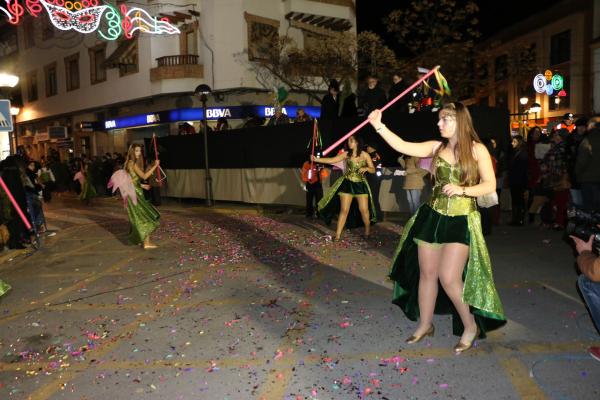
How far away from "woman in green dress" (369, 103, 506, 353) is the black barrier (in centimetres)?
652

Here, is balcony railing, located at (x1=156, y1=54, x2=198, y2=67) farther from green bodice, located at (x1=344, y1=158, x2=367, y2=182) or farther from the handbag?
the handbag

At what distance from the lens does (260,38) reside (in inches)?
1006

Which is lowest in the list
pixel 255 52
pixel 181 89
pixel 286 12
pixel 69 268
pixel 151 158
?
pixel 69 268

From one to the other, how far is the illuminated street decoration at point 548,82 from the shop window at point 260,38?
13885mm

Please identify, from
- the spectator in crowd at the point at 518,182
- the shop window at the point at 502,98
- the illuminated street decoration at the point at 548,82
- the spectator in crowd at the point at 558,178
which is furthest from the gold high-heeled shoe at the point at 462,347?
the shop window at the point at 502,98

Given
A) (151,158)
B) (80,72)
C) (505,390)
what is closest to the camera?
(505,390)

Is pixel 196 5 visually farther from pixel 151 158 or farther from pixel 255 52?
pixel 151 158

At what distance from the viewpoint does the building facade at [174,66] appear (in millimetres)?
24906

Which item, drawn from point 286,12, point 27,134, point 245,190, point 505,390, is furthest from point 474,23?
point 27,134

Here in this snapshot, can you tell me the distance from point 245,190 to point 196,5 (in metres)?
13.9

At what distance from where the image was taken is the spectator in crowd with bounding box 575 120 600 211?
7785 millimetres

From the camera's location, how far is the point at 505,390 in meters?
3.41

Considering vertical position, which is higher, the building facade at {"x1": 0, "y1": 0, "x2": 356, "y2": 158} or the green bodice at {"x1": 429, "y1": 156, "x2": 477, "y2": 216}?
the building facade at {"x1": 0, "y1": 0, "x2": 356, "y2": 158}

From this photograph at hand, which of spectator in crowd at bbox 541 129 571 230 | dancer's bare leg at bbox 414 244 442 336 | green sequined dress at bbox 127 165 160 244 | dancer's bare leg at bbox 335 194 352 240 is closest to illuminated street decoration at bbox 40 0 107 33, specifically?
green sequined dress at bbox 127 165 160 244
